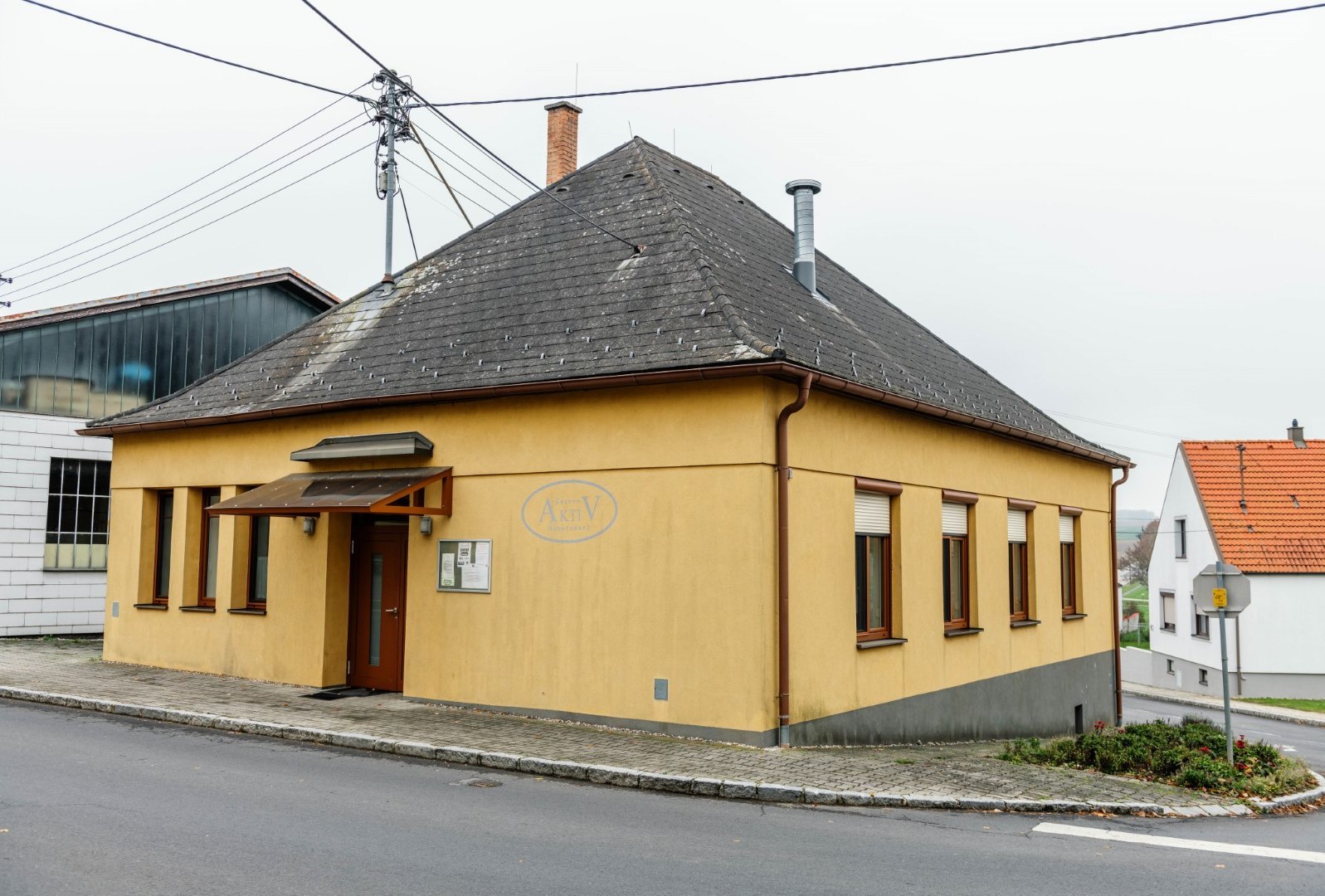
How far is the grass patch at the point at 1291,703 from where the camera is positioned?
3062cm

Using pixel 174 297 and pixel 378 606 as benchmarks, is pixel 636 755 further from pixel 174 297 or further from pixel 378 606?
pixel 174 297

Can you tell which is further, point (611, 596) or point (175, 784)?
point (611, 596)

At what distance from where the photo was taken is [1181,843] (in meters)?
7.88

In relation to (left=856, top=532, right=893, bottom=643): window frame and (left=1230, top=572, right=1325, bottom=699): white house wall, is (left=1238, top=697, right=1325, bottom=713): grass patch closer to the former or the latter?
(left=1230, top=572, right=1325, bottom=699): white house wall

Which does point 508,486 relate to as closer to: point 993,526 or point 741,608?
point 741,608

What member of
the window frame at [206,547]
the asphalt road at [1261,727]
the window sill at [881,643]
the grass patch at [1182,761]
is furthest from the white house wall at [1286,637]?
the window frame at [206,547]

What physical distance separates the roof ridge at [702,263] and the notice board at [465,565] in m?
3.91

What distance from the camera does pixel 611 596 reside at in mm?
11469

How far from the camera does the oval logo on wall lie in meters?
11.6

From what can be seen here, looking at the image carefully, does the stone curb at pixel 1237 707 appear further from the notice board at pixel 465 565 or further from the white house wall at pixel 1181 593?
the notice board at pixel 465 565

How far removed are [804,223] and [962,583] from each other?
5848 millimetres

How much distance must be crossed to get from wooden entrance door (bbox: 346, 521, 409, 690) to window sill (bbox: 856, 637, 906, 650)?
5.73m

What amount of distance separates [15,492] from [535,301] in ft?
40.8

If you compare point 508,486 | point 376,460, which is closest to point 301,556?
point 376,460
